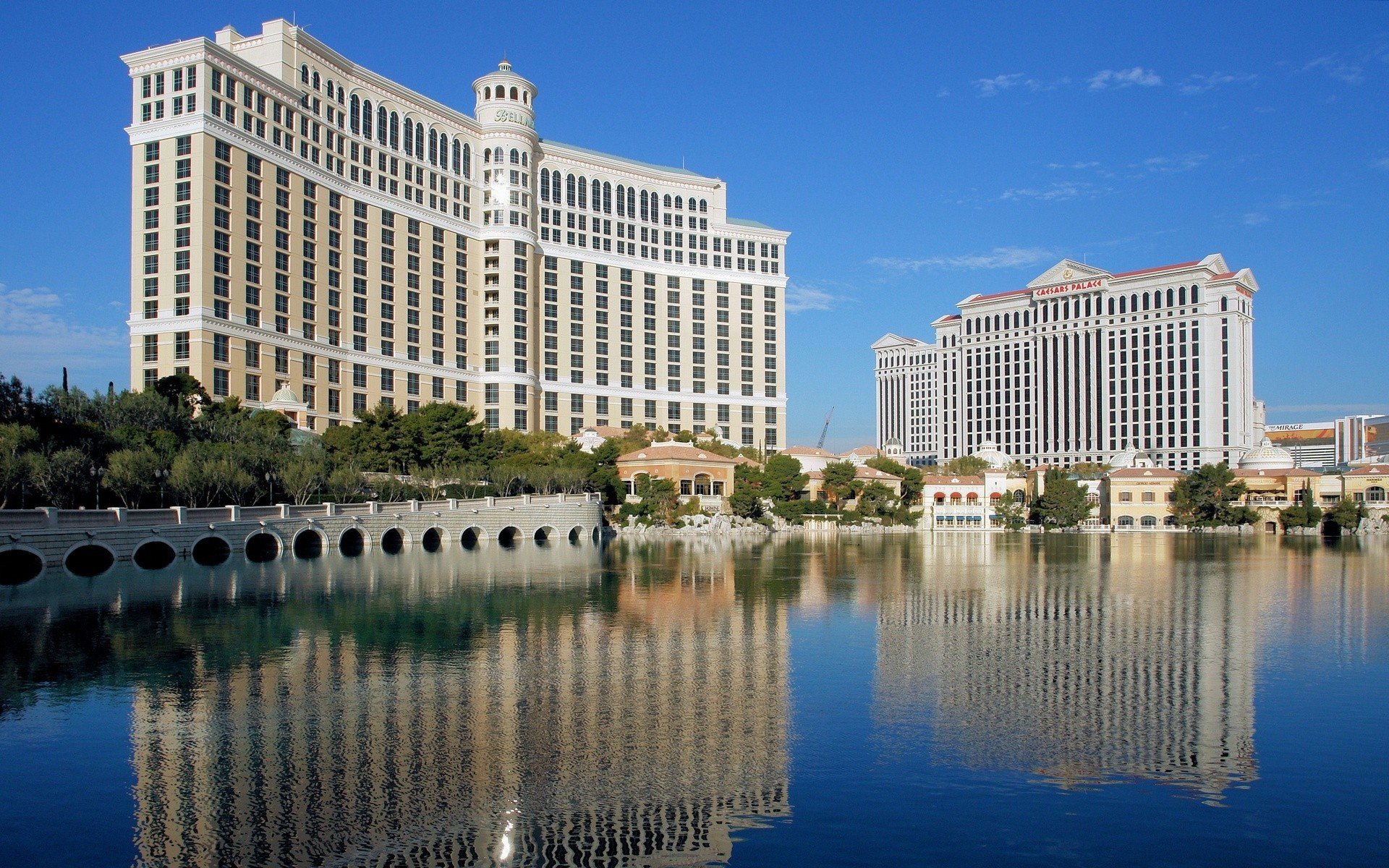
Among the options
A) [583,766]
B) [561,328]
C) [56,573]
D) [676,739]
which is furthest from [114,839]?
[561,328]

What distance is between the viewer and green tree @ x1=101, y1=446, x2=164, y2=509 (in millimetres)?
52406

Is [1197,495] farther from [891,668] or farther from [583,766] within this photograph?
[583,766]

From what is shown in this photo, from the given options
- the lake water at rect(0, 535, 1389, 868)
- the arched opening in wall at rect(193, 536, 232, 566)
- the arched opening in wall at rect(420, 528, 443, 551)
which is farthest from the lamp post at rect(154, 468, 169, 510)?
the lake water at rect(0, 535, 1389, 868)

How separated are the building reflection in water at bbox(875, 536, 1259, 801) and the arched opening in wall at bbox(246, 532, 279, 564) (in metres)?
35.3

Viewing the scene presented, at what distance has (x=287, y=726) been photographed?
17781 mm

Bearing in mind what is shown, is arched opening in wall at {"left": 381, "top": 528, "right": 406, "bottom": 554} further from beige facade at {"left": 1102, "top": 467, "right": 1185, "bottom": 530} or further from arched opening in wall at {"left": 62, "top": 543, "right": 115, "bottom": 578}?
beige facade at {"left": 1102, "top": 467, "right": 1185, "bottom": 530}

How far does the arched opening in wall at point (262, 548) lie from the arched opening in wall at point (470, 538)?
14052 millimetres

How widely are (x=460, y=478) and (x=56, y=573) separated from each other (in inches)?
1389

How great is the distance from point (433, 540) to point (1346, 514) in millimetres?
91568

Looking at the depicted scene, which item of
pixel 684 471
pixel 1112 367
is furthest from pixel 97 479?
pixel 1112 367

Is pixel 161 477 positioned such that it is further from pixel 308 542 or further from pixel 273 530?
pixel 308 542

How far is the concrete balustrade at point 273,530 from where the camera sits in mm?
45875

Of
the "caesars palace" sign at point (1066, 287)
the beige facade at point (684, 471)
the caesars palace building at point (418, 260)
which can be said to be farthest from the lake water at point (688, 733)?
the "caesars palace" sign at point (1066, 287)

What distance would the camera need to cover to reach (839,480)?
108312 mm
